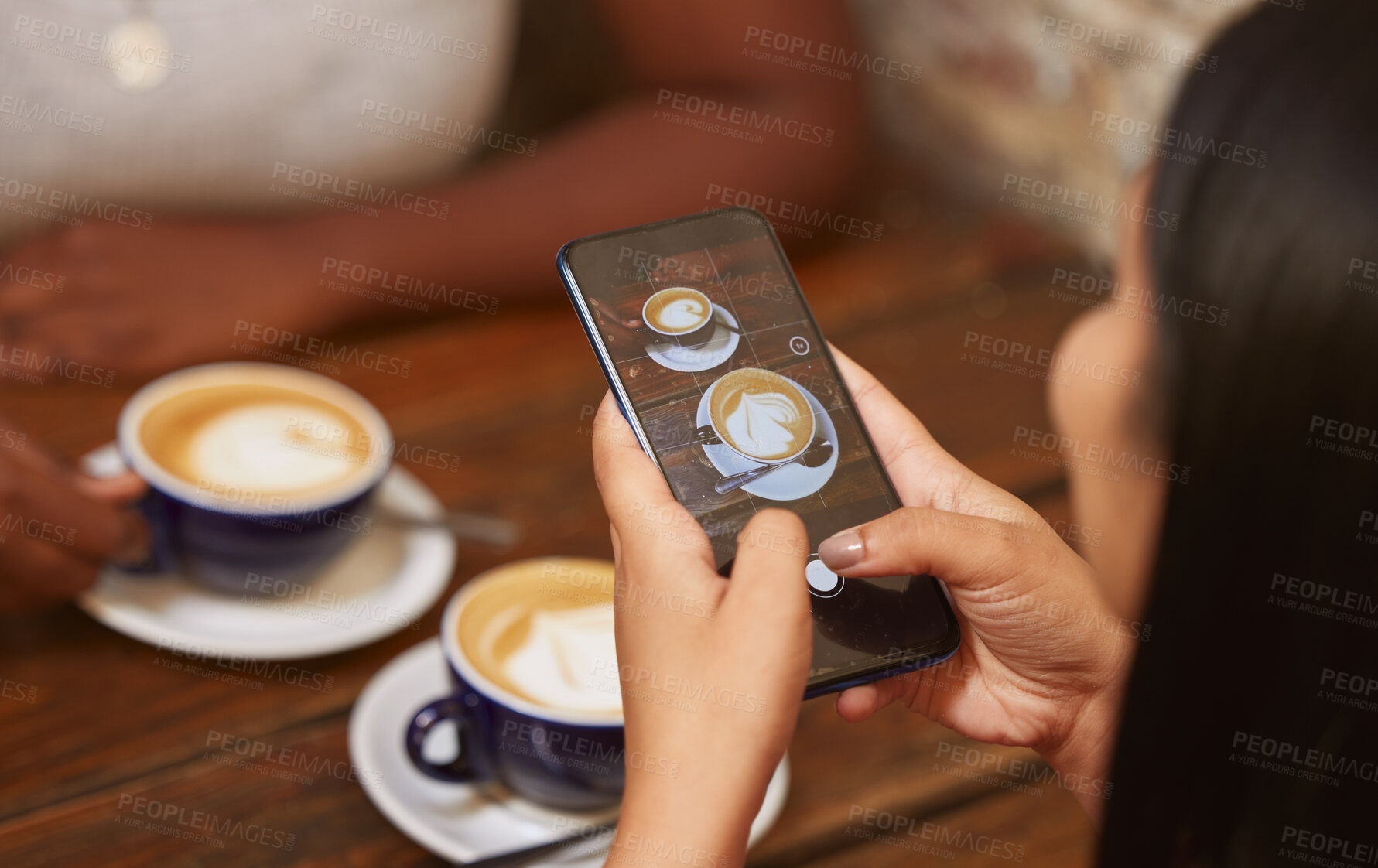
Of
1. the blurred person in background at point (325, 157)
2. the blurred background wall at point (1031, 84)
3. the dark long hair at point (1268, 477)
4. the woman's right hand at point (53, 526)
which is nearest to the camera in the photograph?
the dark long hair at point (1268, 477)

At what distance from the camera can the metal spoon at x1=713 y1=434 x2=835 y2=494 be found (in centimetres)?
45

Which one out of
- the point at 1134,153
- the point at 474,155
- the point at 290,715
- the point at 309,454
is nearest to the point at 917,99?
the point at 1134,153

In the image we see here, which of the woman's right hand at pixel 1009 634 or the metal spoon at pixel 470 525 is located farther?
the metal spoon at pixel 470 525

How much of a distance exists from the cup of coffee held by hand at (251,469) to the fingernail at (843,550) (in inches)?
10.7

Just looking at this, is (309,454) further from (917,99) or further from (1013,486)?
(917,99)

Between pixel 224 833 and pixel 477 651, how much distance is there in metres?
0.13

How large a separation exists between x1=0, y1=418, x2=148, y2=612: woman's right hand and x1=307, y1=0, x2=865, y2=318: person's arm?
15.7 inches

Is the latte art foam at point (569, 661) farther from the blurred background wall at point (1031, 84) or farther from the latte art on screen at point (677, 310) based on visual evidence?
the blurred background wall at point (1031, 84)

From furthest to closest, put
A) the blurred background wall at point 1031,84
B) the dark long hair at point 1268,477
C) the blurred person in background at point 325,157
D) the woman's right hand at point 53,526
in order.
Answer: the blurred background wall at point 1031,84 → the blurred person in background at point 325,157 → the woman's right hand at point 53,526 → the dark long hair at point 1268,477

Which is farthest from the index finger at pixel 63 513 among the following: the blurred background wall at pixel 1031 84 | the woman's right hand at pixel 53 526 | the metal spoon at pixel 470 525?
the blurred background wall at pixel 1031 84

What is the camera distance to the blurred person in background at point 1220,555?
0.33 metres

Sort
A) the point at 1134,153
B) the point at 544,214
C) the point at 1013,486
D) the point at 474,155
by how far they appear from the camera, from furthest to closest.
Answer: the point at 474,155 < the point at 1134,153 < the point at 544,214 < the point at 1013,486

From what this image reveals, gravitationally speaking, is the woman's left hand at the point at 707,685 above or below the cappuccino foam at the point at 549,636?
above

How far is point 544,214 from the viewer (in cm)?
100
